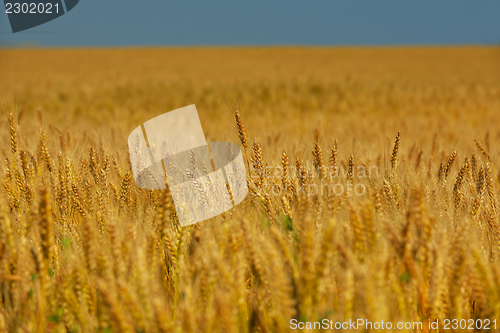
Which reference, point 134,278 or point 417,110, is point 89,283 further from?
point 417,110

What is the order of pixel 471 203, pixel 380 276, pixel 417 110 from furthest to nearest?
pixel 417 110 → pixel 471 203 → pixel 380 276

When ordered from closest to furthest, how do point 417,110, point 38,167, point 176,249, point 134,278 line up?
point 134,278
point 176,249
point 38,167
point 417,110

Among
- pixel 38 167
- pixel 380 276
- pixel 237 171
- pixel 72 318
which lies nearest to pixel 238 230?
pixel 380 276

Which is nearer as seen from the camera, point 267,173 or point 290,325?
point 290,325

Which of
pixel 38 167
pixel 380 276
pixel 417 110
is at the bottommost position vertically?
pixel 417 110

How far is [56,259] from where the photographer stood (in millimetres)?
1079

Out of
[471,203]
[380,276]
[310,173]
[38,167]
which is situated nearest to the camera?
[380,276]

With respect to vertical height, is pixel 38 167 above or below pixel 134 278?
above

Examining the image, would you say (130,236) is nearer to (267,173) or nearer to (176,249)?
(176,249)

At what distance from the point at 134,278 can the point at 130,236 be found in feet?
0.38

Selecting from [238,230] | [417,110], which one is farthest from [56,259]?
[417,110]

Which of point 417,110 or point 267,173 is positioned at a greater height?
point 267,173

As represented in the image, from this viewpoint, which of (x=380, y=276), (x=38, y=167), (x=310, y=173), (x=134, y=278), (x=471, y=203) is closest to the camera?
(x=380, y=276)

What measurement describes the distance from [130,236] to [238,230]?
306 millimetres
